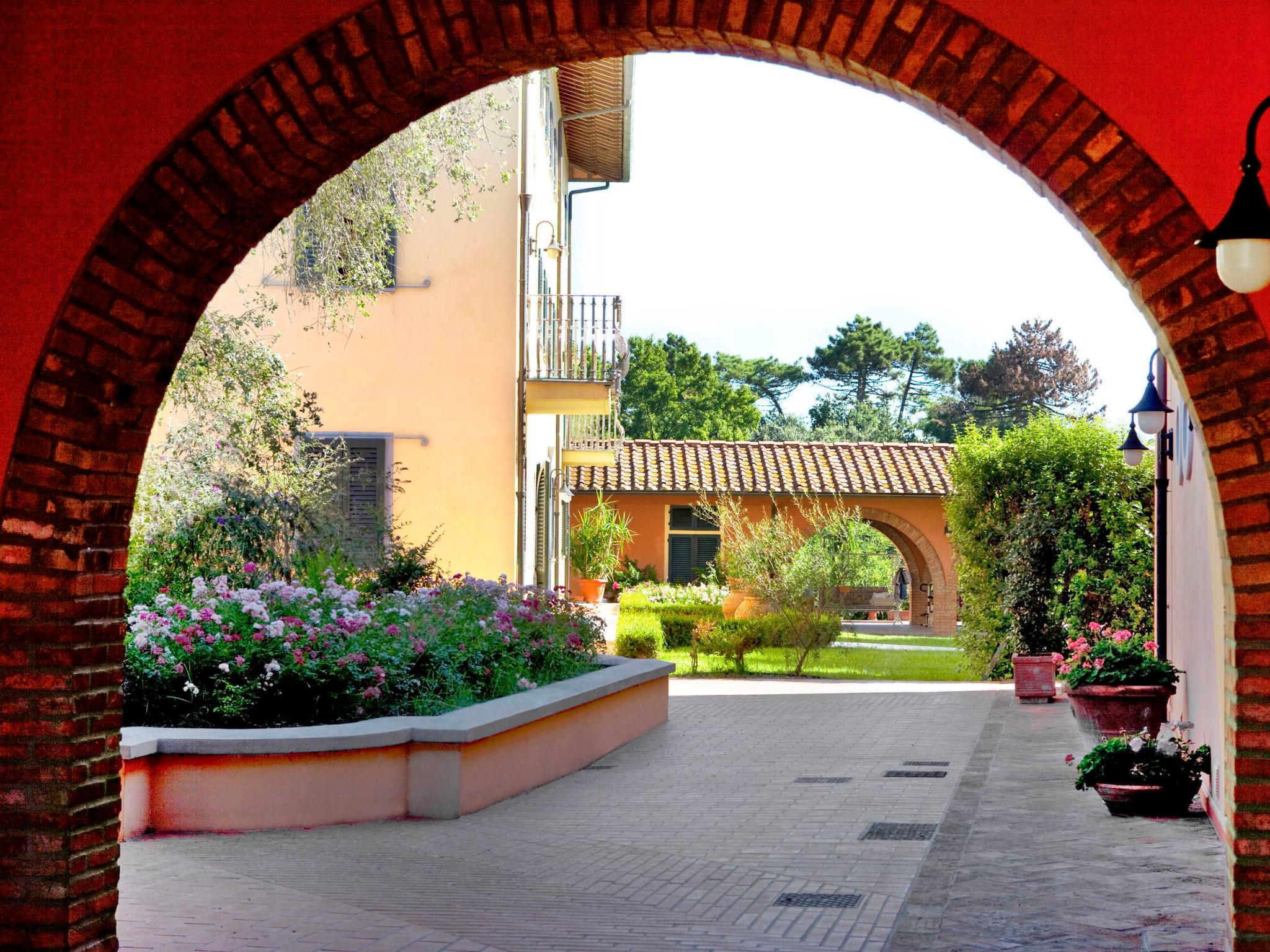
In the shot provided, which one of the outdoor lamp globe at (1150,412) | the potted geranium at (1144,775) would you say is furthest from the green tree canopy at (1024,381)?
the potted geranium at (1144,775)

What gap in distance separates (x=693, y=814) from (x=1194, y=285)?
4.85 meters

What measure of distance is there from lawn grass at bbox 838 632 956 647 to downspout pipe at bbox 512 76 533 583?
31.8ft

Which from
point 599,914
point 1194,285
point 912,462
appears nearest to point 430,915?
point 599,914

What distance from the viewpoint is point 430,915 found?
5.28 m

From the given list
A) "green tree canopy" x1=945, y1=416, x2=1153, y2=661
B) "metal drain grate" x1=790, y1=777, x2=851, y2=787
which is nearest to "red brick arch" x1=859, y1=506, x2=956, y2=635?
"green tree canopy" x1=945, y1=416, x2=1153, y2=661

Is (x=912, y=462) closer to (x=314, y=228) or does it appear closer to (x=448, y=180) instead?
(x=448, y=180)

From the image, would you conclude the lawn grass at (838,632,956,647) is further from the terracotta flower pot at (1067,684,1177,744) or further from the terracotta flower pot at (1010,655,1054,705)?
the terracotta flower pot at (1067,684,1177,744)

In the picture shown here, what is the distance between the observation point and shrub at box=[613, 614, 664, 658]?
16.9 meters

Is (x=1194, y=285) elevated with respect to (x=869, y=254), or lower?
lower

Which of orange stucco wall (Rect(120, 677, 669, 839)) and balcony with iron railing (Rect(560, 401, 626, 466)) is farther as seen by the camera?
balcony with iron railing (Rect(560, 401, 626, 466))

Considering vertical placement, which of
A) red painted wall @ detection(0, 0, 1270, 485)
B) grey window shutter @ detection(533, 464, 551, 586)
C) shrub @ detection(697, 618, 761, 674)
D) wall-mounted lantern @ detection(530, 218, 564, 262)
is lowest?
shrub @ detection(697, 618, 761, 674)

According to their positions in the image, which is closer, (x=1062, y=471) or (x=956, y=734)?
(x=956, y=734)

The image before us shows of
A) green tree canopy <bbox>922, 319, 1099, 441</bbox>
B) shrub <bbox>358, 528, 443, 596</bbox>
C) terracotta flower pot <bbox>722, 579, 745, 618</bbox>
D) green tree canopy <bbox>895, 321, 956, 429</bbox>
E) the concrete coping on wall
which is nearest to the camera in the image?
the concrete coping on wall

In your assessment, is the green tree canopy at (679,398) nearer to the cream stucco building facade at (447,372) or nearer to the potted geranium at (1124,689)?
the cream stucco building facade at (447,372)
